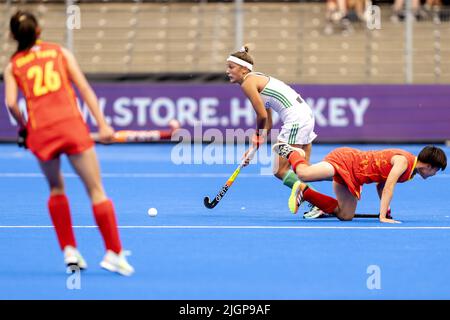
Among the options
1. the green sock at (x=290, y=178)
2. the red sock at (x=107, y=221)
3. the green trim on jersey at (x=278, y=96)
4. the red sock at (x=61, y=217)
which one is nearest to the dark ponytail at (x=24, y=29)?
the red sock at (x=61, y=217)

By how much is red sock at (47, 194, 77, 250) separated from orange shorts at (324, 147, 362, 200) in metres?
3.40

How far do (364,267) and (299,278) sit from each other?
63 cm

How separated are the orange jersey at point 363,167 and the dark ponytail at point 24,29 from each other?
3823mm

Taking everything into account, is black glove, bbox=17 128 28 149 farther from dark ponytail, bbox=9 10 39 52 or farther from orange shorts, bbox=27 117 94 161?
dark ponytail, bbox=9 10 39 52

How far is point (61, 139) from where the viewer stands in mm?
7090

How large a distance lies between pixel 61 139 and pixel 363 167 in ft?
12.3

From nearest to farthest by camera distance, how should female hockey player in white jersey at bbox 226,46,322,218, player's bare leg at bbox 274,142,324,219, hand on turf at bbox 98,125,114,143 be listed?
hand on turf at bbox 98,125,114,143
player's bare leg at bbox 274,142,324,219
female hockey player in white jersey at bbox 226,46,322,218

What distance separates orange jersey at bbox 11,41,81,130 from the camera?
7.15 m

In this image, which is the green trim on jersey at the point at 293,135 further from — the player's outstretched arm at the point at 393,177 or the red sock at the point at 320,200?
the player's outstretched arm at the point at 393,177

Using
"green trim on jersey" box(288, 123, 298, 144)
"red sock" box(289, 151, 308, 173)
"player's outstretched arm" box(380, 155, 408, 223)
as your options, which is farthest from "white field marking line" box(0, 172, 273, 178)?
"player's outstretched arm" box(380, 155, 408, 223)

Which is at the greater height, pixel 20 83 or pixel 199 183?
pixel 20 83
